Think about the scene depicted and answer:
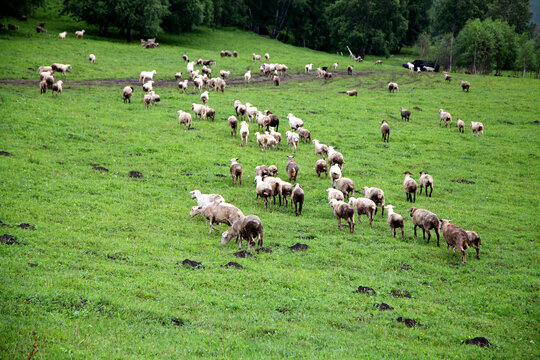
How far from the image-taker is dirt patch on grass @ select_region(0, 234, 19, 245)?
1404cm

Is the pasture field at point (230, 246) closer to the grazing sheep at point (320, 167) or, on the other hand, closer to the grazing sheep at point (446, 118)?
the grazing sheep at point (320, 167)

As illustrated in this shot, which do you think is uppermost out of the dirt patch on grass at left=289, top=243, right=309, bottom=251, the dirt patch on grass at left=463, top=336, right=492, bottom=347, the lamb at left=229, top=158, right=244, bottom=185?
the lamb at left=229, top=158, right=244, bottom=185

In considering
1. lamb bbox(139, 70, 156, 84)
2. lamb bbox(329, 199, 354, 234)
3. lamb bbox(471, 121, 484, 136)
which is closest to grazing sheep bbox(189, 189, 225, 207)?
lamb bbox(329, 199, 354, 234)

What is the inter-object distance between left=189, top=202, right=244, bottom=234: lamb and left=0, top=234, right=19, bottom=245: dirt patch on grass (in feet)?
22.0

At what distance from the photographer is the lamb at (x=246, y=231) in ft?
50.9

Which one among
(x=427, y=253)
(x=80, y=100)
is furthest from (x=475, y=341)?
(x=80, y=100)

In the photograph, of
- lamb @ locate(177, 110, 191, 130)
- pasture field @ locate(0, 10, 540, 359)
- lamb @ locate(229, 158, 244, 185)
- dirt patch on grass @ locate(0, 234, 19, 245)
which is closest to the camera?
pasture field @ locate(0, 10, 540, 359)

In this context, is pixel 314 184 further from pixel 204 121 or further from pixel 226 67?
pixel 226 67

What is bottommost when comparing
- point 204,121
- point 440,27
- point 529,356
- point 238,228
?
point 529,356

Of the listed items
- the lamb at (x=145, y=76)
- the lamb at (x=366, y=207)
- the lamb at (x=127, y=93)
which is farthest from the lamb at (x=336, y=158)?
the lamb at (x=145, y=76)

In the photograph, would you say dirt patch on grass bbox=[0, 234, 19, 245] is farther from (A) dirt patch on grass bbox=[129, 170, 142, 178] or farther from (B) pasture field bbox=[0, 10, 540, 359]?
(A) dirt patch on grass bbox=[129, 170, 142, 178]

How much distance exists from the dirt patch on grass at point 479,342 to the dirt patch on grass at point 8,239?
13.5m

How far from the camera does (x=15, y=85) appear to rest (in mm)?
37375

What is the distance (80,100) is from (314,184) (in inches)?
859
